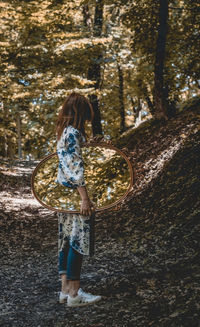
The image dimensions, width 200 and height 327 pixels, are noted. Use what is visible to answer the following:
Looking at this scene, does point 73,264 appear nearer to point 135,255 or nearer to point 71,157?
point 71,157

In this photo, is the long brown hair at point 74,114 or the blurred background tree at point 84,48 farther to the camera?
A: the blurred background tree at point 84,48

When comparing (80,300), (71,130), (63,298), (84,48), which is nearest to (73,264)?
(80,300)

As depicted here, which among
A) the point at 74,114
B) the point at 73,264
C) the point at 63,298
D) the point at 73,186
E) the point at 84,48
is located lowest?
the point at 63,298

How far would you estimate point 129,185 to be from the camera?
393cm

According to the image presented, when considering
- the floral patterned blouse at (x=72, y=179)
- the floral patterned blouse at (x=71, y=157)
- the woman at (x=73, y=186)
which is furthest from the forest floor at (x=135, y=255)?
the floral patterned blouse at (x=71, y=157)

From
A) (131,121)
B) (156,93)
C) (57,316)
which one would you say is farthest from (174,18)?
(131,121)

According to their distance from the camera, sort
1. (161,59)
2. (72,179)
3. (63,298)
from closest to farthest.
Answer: (72,179)
(63,298)
(161,59)

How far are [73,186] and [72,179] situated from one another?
0.10 m

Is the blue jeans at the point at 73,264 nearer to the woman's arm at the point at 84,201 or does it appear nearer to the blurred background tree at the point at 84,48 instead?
the woman's arm at the point at 84,201

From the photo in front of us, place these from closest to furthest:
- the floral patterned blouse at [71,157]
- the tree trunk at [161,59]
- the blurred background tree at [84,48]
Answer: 1. the floral patterned blouse at [71,157]
2. the tree trunk at [161,59]
3. the blurred background tree at [84,48]

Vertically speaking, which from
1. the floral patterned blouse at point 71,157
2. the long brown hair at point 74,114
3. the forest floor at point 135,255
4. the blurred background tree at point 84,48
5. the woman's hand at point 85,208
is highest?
the blurred background tree at point 84,48

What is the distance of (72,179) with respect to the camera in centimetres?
338

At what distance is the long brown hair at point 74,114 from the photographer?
11.4 ft

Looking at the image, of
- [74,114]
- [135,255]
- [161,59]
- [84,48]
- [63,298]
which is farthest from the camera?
[84,48]
